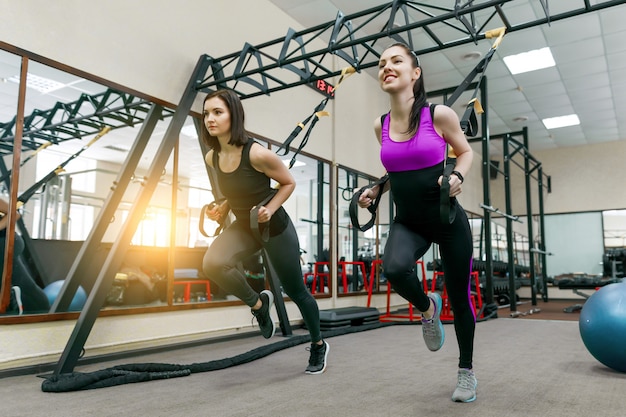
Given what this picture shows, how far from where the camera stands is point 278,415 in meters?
1.87

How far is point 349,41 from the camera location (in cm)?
354

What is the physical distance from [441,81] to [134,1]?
5.60 m

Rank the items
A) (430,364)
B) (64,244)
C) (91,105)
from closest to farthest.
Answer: (430,364) < (91,105) < (64,244)

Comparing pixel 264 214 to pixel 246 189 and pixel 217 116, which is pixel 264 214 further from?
→ pixel 217 116

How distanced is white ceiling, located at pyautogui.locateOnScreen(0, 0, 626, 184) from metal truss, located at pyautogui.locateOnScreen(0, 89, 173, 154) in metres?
0.09

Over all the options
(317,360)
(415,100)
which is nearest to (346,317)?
(317,360)

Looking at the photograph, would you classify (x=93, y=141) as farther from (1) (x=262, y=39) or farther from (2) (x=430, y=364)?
Answer: (2) (x=430, y=364)

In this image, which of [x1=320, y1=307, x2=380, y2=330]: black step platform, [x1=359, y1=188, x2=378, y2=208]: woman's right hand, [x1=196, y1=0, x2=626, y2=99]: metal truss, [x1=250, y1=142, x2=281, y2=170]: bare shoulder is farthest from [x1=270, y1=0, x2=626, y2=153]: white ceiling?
[x1=359, y1=188, x2=378, y2=208]: woman's right hand

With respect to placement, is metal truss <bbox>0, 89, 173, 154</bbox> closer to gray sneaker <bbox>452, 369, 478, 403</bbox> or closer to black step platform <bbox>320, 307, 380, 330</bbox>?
black step platform <bbox>320, 307, 380, 330</bbox>

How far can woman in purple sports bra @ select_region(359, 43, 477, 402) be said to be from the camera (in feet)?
6.34

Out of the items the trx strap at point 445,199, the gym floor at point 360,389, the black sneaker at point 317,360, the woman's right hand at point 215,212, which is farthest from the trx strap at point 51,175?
the trx strap at point 445,199

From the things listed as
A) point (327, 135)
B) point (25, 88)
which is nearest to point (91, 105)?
point (25, 88)

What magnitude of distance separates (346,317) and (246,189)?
2.88 metres

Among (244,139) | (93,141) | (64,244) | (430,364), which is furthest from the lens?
(64,244)
